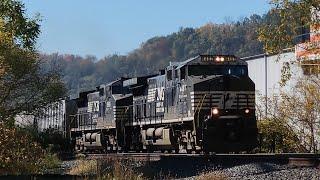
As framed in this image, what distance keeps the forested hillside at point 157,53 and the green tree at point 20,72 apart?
9491 cm

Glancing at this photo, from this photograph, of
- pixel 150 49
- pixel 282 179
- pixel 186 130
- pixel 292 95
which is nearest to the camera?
pixel 282 179

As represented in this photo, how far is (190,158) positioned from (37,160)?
4742 millimetres

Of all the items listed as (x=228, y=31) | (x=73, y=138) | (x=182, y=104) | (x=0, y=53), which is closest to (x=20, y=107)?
(x=0, y=53)

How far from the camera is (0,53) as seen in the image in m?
20.4

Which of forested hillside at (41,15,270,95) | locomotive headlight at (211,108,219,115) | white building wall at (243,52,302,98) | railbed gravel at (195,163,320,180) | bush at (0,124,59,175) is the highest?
forested hillside at (41,15,270,95)

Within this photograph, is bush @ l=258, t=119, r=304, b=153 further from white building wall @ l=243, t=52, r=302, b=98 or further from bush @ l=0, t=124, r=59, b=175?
bush @ l=0, t=124, r=59, b=175

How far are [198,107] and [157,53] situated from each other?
132798mm

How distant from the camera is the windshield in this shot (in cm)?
2012

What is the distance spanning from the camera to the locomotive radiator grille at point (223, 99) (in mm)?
19500

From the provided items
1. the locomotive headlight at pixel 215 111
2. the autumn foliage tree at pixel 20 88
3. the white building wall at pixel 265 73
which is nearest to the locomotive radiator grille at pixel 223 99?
the locomotive headlight at pixel 215 111

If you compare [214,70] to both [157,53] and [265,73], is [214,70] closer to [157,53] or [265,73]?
[265,73]

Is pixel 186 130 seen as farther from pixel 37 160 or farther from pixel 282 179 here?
pixel 282 179

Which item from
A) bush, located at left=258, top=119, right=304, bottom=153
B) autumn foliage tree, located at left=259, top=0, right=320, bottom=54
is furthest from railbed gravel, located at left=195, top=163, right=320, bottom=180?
bush, located at left=258, top=119, right=304, bottom=153

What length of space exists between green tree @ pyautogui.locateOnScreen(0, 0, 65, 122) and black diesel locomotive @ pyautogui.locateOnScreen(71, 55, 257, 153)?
431 centimetres
